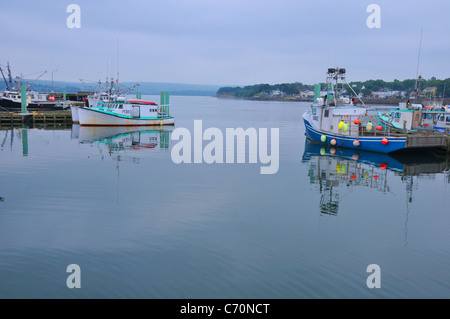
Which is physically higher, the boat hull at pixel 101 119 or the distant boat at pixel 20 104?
the distant boat at pixel 20 104

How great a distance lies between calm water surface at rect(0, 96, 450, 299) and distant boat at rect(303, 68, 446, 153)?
6.02 meters

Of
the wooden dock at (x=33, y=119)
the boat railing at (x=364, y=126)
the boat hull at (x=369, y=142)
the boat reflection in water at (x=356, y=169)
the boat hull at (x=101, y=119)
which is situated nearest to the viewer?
the boat reflection in water at (x=356, y=169)

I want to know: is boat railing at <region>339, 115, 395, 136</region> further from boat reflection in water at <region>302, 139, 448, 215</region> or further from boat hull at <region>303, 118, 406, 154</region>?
boat reflection in water at <region>302, 139, 448, 215</region>

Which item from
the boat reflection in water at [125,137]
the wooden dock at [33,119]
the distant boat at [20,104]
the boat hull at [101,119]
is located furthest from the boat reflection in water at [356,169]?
the distant boat at [20,104]

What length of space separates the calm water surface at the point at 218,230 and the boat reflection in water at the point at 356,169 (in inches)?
7.8

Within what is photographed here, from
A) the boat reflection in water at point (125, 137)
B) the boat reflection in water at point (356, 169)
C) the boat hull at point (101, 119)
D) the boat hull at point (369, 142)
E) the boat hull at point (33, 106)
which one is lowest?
the boat reflection in water at point (356, 169)

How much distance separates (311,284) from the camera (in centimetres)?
1030

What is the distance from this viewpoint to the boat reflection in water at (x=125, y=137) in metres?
35.4

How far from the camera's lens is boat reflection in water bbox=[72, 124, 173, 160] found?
116 ft

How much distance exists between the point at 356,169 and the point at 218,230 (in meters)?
15.7


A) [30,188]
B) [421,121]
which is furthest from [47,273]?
[421,121]

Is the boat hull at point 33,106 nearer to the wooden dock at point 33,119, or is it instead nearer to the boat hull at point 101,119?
the wooden dock at point 33,119

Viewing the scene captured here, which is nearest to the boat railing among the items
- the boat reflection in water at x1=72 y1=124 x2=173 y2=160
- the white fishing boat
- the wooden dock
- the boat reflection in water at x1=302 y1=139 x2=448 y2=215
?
the boat reflection in water at x1=302 y1=139 x2=448 y2=215

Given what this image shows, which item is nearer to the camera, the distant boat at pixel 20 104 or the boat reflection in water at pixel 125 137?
the boat reflection in water at pixel 125 137
